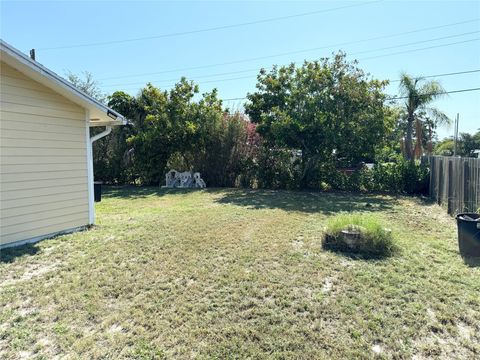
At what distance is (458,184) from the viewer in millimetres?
7273

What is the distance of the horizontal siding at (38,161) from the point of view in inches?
196

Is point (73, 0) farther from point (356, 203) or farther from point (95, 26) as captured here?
point (356, 203)

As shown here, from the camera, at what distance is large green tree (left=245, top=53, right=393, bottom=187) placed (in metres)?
11.0

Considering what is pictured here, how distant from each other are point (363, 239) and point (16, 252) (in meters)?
5.09

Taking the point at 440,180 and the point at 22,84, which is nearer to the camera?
the point at 22,84

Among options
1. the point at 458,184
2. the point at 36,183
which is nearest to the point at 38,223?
the point at 36,183

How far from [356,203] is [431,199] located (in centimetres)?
273

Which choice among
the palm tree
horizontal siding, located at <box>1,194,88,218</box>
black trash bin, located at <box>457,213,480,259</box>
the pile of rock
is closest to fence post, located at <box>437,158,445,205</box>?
black trash bin, located at <box>457,213,480,259</box>

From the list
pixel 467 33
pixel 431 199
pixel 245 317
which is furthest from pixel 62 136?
pixel 467 33

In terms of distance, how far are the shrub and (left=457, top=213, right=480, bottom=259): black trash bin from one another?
35.7 inches

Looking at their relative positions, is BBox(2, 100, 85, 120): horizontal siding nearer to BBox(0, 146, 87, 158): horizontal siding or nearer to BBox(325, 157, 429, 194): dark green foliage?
BBox(0, 146, 87, 158): horizontal siding

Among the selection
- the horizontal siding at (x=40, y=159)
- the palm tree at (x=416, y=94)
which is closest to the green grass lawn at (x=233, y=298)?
the horizontal siding at (x=40, y=159)

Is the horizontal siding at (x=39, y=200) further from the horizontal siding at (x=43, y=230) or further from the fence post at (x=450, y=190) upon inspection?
the fence post at (x=450, y=190)

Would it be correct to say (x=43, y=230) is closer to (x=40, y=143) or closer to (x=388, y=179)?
(x=40, y=143)
